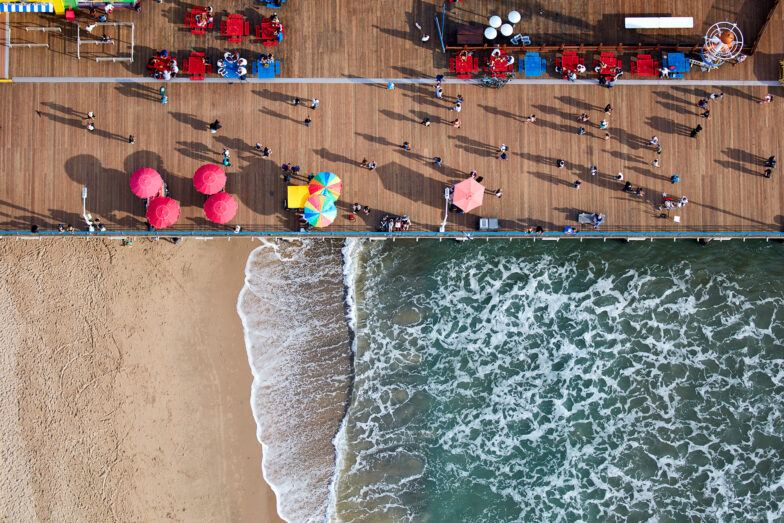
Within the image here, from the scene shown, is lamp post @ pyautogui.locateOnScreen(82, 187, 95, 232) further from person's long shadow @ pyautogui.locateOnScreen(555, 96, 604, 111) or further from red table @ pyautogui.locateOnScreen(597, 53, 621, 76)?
red table @ pyautogui.locateOnScreen(597, 53, 621, 76)

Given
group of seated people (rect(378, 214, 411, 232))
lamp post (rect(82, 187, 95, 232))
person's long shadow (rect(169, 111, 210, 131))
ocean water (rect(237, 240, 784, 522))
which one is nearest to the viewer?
lamp post (rect(82, 187, 95, 232))

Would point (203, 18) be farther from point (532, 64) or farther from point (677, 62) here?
point (677, 62)

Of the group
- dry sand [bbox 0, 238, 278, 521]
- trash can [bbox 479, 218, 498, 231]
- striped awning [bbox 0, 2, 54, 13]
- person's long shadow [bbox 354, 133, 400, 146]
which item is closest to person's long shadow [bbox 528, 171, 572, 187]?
trash can [bbox 479, 218, 498, 231]

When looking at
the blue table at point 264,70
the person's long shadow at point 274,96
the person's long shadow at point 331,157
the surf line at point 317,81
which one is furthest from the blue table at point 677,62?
the blue table at point 264,70

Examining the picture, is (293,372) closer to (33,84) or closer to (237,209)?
(237,209)

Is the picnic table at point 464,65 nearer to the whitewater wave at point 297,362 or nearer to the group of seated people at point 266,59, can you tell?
the group of seated people at point 266,59

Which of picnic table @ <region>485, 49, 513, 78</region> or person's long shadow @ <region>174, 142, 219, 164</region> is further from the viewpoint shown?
person's long shadow @ <region>174, 142, 219, 164</region>
